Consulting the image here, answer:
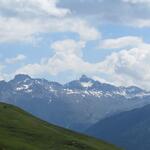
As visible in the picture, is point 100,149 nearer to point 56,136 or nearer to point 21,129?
point 56,136

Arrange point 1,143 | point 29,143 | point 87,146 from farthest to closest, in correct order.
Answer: point 87,146, point 29,143, point 1,143

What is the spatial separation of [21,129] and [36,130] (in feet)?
23.7

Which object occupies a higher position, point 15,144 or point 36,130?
point 36,130

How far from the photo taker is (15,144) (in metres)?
155

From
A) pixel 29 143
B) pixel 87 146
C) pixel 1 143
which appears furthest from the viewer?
pixel 87 146

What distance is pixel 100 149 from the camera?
197125mm

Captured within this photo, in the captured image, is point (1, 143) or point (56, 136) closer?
point (1, 143)

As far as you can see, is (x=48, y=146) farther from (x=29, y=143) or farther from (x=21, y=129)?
Answer: (x=21, y=129)

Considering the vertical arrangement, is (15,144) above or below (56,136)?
below

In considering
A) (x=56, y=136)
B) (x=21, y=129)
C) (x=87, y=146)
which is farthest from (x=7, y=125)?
(x=87, y=146)

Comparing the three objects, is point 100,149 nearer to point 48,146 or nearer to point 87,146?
point 87,146

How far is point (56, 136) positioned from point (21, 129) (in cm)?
1281

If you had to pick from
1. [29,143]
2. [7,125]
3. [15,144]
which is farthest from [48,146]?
[7,125]

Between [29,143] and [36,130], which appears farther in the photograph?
[36,130]
